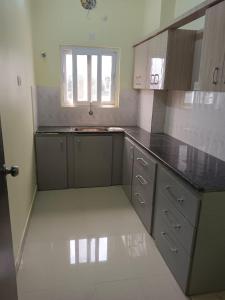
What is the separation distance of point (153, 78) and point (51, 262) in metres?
2.35

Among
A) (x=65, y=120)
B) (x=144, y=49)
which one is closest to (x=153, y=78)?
(x=144, y=49)

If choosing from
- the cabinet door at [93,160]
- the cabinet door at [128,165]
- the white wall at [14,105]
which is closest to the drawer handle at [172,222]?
the cabinet door at [128,165]

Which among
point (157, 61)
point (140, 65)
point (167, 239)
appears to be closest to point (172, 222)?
point (167, 239)

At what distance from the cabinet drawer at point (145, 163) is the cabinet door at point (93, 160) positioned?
2.35 feet

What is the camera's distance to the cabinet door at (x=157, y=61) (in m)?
2.64

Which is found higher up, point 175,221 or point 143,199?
point 175,221

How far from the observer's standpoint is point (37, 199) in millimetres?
3158

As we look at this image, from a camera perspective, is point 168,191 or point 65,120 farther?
point 65,120

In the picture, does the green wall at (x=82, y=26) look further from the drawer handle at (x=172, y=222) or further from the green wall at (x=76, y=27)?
the drawer handle at (x=172, y=222)

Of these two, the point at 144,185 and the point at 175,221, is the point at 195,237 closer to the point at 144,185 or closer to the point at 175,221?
the point at 175,221

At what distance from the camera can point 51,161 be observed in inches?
131

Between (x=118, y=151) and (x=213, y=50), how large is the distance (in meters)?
2.01

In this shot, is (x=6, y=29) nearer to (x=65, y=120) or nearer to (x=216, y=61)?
(x=216, y=61)

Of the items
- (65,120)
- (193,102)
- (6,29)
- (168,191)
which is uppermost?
(6,29)
